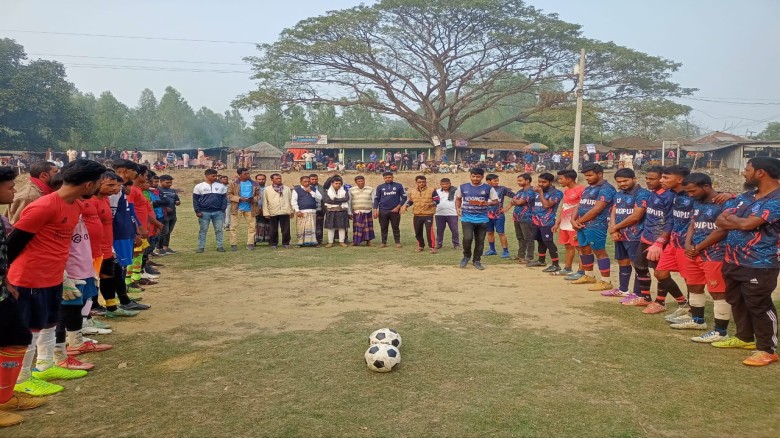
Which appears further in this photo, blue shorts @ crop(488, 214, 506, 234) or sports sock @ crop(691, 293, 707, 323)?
blue shorts @ crop(488, 214, 506, 234)

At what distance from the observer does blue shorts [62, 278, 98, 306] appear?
16.0 feet

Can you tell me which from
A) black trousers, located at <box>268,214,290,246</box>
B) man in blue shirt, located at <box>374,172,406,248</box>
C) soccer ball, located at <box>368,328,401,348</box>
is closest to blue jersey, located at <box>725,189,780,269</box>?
soccer ball, located at <box>368,328,401,348</box>

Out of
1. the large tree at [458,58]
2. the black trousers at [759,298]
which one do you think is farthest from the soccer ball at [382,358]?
the large tree at [458,58]

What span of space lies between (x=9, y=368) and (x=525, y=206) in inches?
341

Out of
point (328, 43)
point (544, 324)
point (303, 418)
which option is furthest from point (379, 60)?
point (303, 418)

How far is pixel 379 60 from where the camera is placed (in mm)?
36312

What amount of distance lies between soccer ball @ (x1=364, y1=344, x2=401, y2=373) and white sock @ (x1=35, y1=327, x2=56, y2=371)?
2643 millimetres

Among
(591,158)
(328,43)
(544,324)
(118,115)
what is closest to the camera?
(544,324)

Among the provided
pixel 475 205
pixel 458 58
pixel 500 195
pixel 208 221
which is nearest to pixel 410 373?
pixel 475 205

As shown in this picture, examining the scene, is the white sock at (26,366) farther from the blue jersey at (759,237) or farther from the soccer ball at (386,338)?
the blue jersey at (759,237)

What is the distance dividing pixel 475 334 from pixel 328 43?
31056 mm

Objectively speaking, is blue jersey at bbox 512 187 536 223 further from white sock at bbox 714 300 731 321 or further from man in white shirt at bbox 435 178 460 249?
white sock at bbox 714 300 731 321

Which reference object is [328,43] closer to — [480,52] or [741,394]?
[480,52]

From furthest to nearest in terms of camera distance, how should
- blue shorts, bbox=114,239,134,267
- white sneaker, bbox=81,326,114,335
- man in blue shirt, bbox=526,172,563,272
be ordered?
man in blue shirt, bbox=526,172,563,272 → blue shorts, bbox=114,239,134,267 → white sneaker, bbox=81,326,114,335
